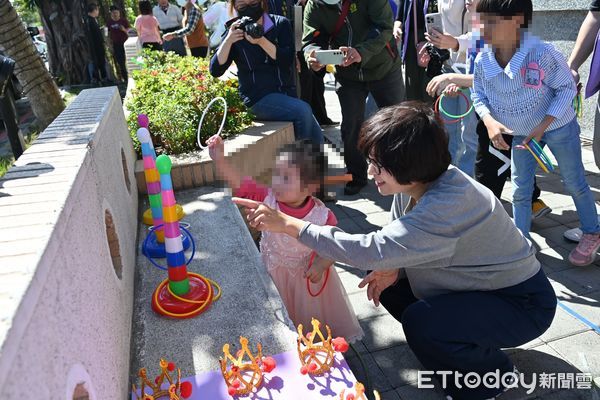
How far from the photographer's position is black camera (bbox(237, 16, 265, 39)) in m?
3.69

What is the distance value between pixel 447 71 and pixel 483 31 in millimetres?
1248

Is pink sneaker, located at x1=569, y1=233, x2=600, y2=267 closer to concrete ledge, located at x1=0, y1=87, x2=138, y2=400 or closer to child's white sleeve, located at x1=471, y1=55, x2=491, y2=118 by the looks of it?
child's white sleeve, located at x1=471, y1=55, x2=491, y2=118

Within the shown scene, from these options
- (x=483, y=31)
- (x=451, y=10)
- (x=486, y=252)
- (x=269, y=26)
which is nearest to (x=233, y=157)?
(x=486, y=252)

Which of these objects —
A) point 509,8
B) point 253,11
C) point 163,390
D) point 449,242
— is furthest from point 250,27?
point 163,390

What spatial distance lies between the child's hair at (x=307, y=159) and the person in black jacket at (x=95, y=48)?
1213 centimetres

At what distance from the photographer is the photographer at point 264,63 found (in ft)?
12.4

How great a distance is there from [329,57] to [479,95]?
4.33 ft

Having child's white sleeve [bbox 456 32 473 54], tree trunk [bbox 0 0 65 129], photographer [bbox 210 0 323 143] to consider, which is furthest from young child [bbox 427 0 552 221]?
tree trunk [bbox 0 0 65 129]

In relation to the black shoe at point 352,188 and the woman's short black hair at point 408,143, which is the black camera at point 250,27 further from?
the woman's short black hair at point 408,143

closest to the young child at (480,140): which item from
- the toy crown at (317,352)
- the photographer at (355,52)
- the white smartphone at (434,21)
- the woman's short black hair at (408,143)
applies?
the white smartphone at (434,21)

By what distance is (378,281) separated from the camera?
2.31 meters

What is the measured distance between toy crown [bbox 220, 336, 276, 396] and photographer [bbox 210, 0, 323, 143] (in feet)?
7.36

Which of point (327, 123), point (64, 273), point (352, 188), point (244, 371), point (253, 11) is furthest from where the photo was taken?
point (327, 123)

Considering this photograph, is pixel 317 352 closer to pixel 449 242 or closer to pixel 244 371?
pixel 244 371
